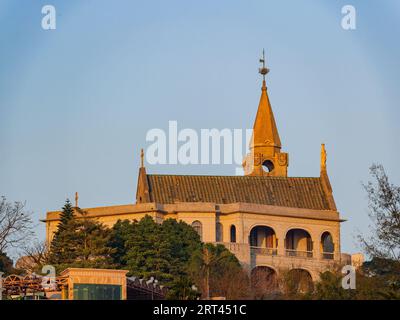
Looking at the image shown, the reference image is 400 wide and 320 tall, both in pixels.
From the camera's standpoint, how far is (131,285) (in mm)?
73438

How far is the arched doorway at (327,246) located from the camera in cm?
11125

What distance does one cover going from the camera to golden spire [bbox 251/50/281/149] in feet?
405

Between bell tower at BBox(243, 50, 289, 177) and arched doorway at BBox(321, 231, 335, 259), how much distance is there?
283 inches

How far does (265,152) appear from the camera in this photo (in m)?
123

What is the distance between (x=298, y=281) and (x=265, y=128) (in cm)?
2377

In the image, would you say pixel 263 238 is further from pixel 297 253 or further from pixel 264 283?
pixel 264 283

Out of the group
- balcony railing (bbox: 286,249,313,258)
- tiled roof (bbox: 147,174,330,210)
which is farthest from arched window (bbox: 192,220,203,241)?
balcony railing (bbox: 286,249,313,258)

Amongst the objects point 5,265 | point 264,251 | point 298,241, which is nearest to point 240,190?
point 298,241

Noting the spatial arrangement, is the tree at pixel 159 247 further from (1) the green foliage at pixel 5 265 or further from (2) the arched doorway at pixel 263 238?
(2) the arched doorway at pixel 263 238

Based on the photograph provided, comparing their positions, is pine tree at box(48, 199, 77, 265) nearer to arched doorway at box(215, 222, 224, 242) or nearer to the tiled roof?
arched doorway at box(215, 222, 224, 242)

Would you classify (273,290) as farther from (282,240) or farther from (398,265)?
(398,265)

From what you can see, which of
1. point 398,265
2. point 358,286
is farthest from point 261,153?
point 398,265

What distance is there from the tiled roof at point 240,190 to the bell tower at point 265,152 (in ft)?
11.5
